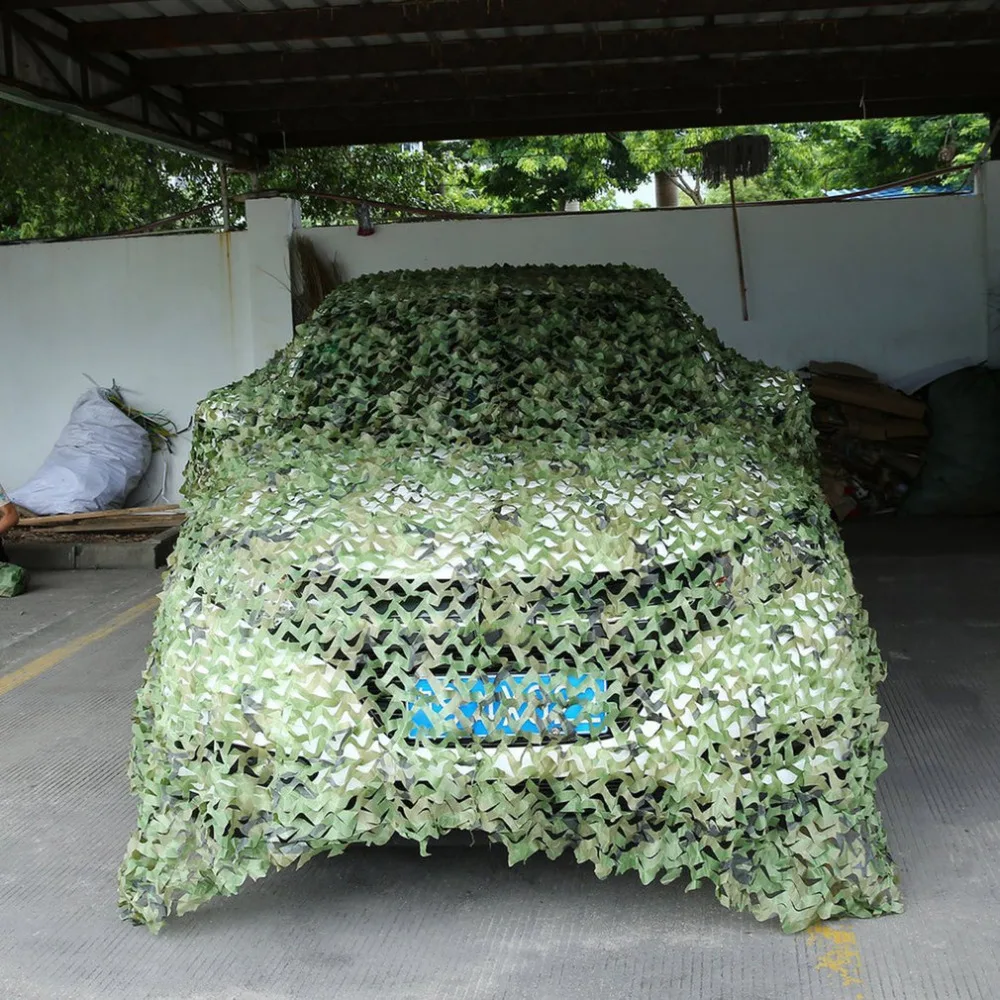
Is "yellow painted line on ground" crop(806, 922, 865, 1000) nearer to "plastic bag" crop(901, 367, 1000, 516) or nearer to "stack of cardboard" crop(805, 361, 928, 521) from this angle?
"stack of cardboard" crop(805, 361, 928, 521)

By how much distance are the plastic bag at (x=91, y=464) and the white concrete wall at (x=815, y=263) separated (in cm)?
344

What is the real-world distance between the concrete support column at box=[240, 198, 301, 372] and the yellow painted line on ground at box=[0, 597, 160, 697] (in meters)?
4.48

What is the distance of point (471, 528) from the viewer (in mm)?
3361

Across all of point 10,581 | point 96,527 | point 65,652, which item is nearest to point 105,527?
point 96,527

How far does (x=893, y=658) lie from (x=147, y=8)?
23.5 ft

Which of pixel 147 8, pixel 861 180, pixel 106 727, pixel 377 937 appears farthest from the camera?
pixel 861 180

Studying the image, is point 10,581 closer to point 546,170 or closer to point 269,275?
point 269,275

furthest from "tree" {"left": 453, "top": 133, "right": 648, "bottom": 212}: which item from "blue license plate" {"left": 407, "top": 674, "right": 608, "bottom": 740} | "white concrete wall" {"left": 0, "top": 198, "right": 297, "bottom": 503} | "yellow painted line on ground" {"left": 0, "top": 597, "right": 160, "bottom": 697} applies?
"blue license plate" {"left": 407, "top": 674, "right": 608, "bottom": 740}

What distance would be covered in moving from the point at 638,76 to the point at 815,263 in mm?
2503

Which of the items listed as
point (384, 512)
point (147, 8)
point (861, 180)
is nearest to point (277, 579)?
point (384, 512)

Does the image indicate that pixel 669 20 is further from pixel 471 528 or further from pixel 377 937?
pixel 377 937

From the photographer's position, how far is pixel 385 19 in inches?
350

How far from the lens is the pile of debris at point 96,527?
10.4 meters

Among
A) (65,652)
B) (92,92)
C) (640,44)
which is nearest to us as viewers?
(65,652)
